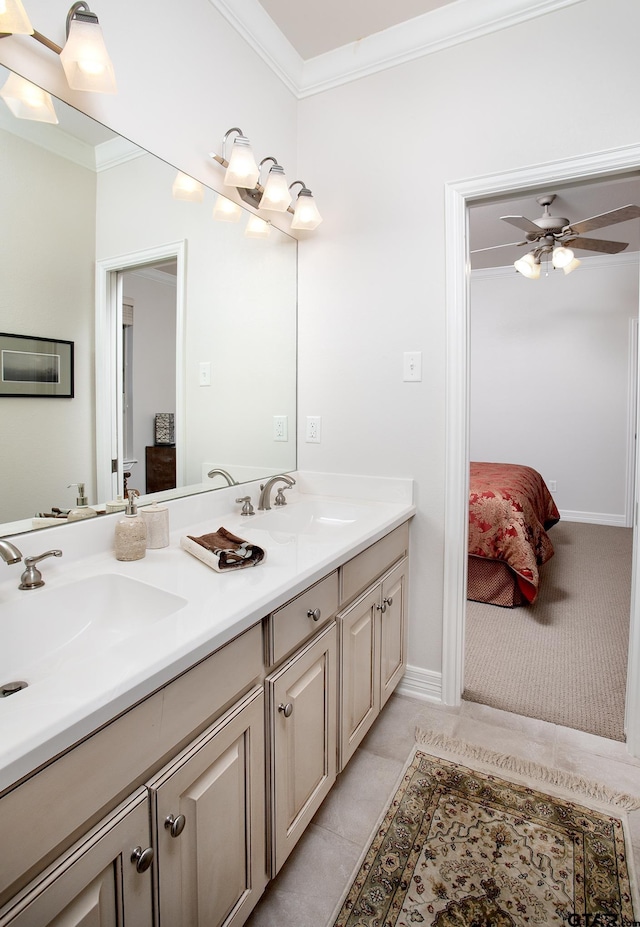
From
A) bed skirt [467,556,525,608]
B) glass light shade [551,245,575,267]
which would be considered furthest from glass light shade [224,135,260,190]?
glass light shade [551,245,575,267]

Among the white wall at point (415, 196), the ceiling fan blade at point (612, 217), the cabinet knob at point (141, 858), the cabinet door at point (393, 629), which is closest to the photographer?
the cabinet knob at point (141, 858)

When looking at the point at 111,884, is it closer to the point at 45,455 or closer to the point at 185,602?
the point at 185,602

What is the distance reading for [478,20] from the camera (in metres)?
1.79

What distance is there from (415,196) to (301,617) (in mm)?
1659

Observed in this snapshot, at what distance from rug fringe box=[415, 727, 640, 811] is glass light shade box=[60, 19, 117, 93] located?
7.17 feet

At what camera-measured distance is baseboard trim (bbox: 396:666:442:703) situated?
206cm

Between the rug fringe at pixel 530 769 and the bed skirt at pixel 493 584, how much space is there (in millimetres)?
1402

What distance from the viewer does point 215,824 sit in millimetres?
914

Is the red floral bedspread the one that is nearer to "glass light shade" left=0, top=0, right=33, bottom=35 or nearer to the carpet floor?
the carpet floor

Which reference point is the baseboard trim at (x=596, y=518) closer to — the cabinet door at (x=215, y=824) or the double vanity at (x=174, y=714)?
the double vanity at (x=174, y=714)

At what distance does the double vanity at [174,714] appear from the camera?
0.63m

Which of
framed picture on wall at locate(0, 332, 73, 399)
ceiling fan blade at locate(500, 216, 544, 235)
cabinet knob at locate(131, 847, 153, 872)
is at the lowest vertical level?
cabinet knob at locate(131, 847, 153, 872)

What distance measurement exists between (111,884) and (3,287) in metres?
1.12

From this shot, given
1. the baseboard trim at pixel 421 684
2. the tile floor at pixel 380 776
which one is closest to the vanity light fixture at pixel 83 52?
the tile floor at pixel 380 776
